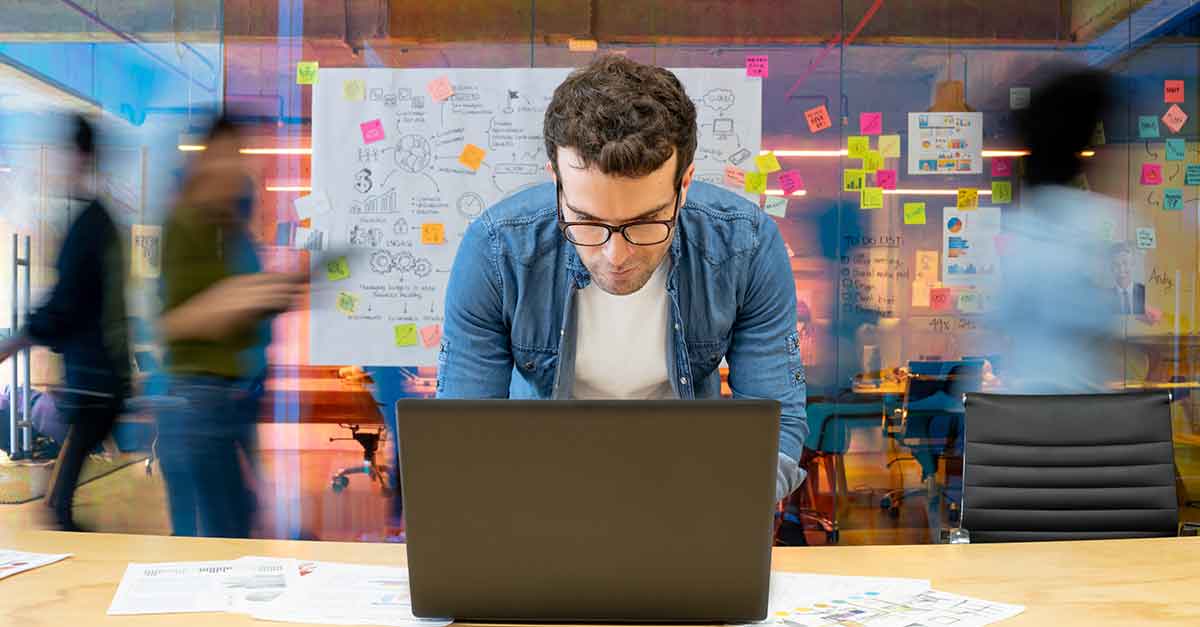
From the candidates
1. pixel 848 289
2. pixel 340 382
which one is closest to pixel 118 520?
pixel 340 382

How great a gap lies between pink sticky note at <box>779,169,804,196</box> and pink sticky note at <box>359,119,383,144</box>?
1535 mm

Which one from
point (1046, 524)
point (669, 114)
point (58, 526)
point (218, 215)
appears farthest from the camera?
point (58, 526)

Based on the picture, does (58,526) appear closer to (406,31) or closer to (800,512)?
(406,31)

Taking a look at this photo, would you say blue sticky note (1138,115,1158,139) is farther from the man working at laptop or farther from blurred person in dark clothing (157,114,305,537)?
blurred person in dark clothing (157,114,305,537)

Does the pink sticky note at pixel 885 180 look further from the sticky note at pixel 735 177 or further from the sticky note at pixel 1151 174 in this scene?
the sticky note at pixel 1151 174

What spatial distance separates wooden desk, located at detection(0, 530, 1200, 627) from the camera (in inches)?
50.9

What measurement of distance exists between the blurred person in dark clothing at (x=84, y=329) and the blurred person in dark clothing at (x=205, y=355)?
1.42 feet

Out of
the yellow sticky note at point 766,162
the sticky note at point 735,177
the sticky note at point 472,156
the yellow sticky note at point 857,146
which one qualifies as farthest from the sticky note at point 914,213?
the sticky note at point 472,156

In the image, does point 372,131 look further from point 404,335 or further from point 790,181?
point 790,181

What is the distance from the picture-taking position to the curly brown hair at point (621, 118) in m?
1.35

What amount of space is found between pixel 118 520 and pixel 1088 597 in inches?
142

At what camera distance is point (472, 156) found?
3787 mm

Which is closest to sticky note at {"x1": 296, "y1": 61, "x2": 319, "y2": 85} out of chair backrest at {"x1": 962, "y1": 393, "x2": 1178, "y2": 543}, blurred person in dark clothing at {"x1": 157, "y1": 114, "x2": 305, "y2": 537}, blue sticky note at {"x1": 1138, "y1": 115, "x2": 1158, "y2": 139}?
blurred person in dark clothing at {"x1": 157, "y1": 114, "x2": 305, "y2": 537}

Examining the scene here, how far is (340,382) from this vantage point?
387cm
